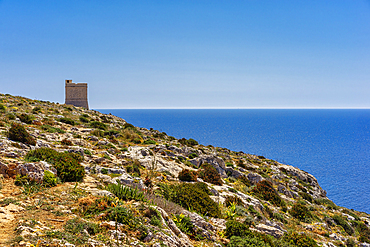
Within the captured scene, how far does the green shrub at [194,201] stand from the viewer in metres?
11.2

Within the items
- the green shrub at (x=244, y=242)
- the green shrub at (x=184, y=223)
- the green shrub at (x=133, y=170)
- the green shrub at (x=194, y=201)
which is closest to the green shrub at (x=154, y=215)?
the green shrub at (x=184, y=223)

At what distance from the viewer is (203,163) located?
24.0 meters

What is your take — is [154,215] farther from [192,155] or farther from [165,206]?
[192,155]

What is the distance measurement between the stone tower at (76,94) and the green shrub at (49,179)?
45553 millimetres

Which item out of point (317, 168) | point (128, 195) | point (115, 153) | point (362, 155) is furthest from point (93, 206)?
point (362, 155)

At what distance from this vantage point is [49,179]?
28.1 feet

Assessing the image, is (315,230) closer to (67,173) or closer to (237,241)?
(237,241)

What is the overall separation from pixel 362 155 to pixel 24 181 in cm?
11125

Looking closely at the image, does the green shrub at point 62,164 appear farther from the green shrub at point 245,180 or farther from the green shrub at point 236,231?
the green shrub at point 245,180

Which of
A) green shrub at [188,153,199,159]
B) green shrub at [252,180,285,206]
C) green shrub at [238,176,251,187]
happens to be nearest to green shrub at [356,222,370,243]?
green shrub at [252,180,285,206]

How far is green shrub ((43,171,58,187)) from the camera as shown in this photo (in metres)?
8.46

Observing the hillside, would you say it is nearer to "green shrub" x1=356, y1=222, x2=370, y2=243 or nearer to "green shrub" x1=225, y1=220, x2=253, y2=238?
"green shrub" x1=225, y1=220, x2=253, y2=238

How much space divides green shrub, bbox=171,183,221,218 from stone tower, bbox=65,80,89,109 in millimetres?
45469

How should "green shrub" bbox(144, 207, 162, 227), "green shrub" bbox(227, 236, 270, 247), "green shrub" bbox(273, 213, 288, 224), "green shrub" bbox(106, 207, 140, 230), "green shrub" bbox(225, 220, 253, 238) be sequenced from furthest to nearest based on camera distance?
"green shrub" bbox(273, 213, 288, 224) < "green shrub" bbox(225, 220, 253, 238) < "green shrub" bbox(227, 236, 270, 247) < "green shrub" bbox(144, 207, 162, 227) < "green shrub" bbox(106, 207, 140, 230)
